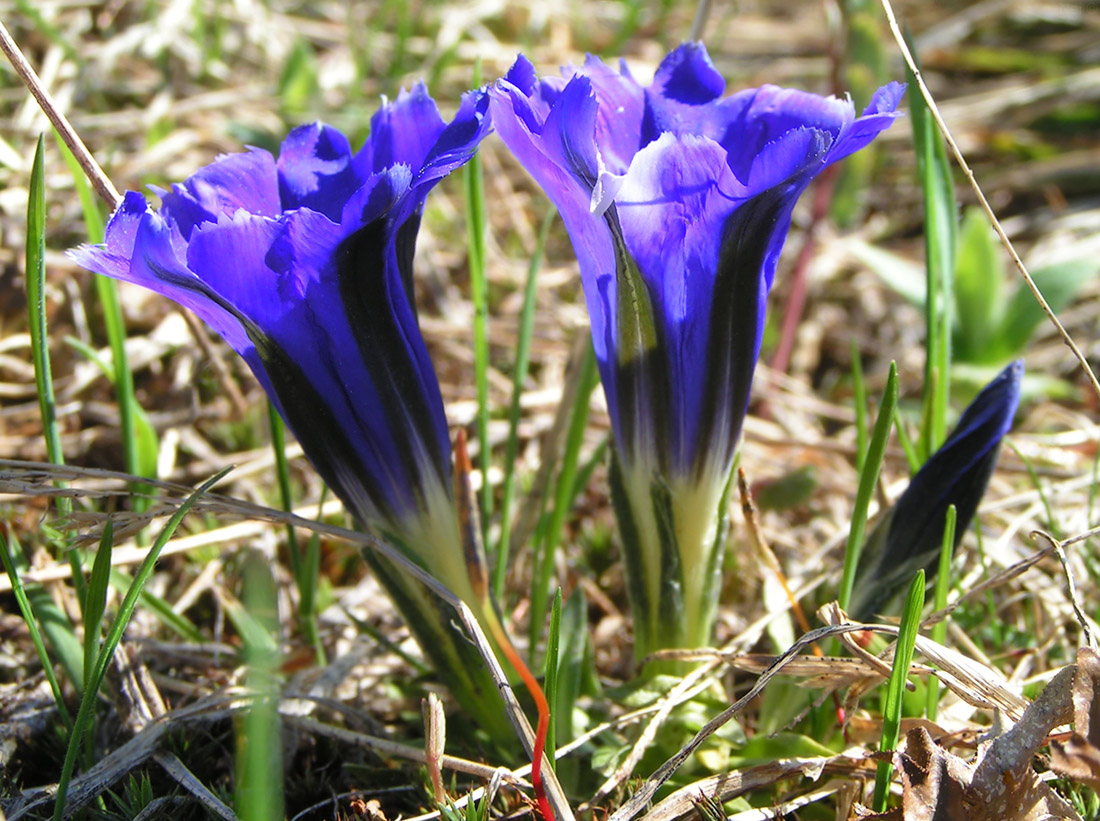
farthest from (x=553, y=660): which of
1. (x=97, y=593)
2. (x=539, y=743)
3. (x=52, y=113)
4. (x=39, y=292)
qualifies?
(x=52, y=113)

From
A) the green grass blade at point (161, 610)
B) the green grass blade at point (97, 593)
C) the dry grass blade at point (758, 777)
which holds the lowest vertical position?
the dry grass blade at point (758, 777)

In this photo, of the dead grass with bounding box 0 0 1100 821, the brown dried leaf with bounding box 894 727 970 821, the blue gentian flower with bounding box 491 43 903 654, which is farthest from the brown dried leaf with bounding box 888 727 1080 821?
the blue gentian flower with bounding box 491 43 903 654

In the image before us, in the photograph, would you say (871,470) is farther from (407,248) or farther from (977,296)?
(977,296)

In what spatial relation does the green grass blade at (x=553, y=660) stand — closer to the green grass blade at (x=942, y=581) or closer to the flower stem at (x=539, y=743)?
the flower stem at (x=539, y=743)

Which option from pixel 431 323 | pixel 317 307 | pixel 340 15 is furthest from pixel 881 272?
pixel 340 15

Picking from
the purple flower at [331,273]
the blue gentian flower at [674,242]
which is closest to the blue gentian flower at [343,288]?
the purple flower at [331,273]

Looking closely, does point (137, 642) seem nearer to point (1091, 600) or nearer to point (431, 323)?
point (431, 323)
